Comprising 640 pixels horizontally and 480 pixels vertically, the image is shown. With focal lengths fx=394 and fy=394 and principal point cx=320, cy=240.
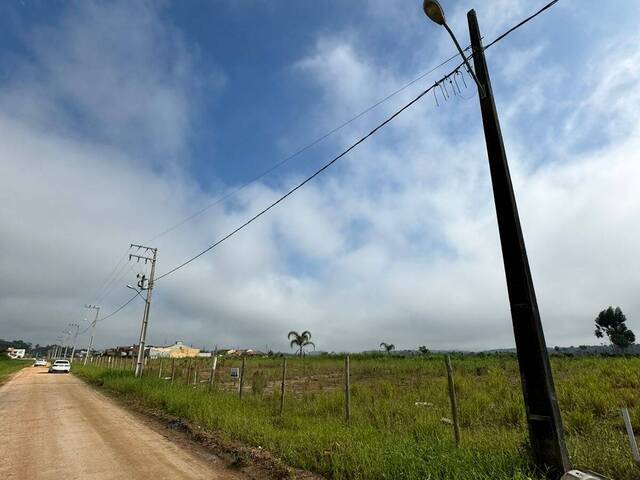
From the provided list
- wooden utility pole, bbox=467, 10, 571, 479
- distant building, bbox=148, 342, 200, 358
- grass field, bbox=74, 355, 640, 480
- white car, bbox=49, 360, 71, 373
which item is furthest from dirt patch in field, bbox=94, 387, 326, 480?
distant building, bbox=148, 342, 200, 358

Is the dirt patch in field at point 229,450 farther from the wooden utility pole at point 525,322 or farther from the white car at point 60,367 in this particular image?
the white car at point 60,367

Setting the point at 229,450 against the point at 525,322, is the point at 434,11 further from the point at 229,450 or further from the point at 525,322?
the point at 229,450

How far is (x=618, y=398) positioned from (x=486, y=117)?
10.3 metres

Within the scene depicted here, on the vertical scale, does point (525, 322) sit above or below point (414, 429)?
above

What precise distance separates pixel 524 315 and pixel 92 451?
8237mm

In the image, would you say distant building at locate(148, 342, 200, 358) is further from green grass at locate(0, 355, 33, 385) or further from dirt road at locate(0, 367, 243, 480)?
dirt road at locate(0, 367, 243, 480)

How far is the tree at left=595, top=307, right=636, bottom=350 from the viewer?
80.6m

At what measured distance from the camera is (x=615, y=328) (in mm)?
82500

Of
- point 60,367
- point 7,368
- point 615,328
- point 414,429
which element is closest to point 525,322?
point 414,429

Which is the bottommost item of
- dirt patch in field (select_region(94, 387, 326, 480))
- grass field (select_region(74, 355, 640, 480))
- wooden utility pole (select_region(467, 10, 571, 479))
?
dirt patch in field (select_region(94, 387, 326, 480))

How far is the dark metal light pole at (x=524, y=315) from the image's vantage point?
177 inches

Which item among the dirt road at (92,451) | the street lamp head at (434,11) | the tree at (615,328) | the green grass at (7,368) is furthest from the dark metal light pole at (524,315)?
the tree at (615,328)

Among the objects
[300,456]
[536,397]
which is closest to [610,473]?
[536,397]

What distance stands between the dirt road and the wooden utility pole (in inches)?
184
